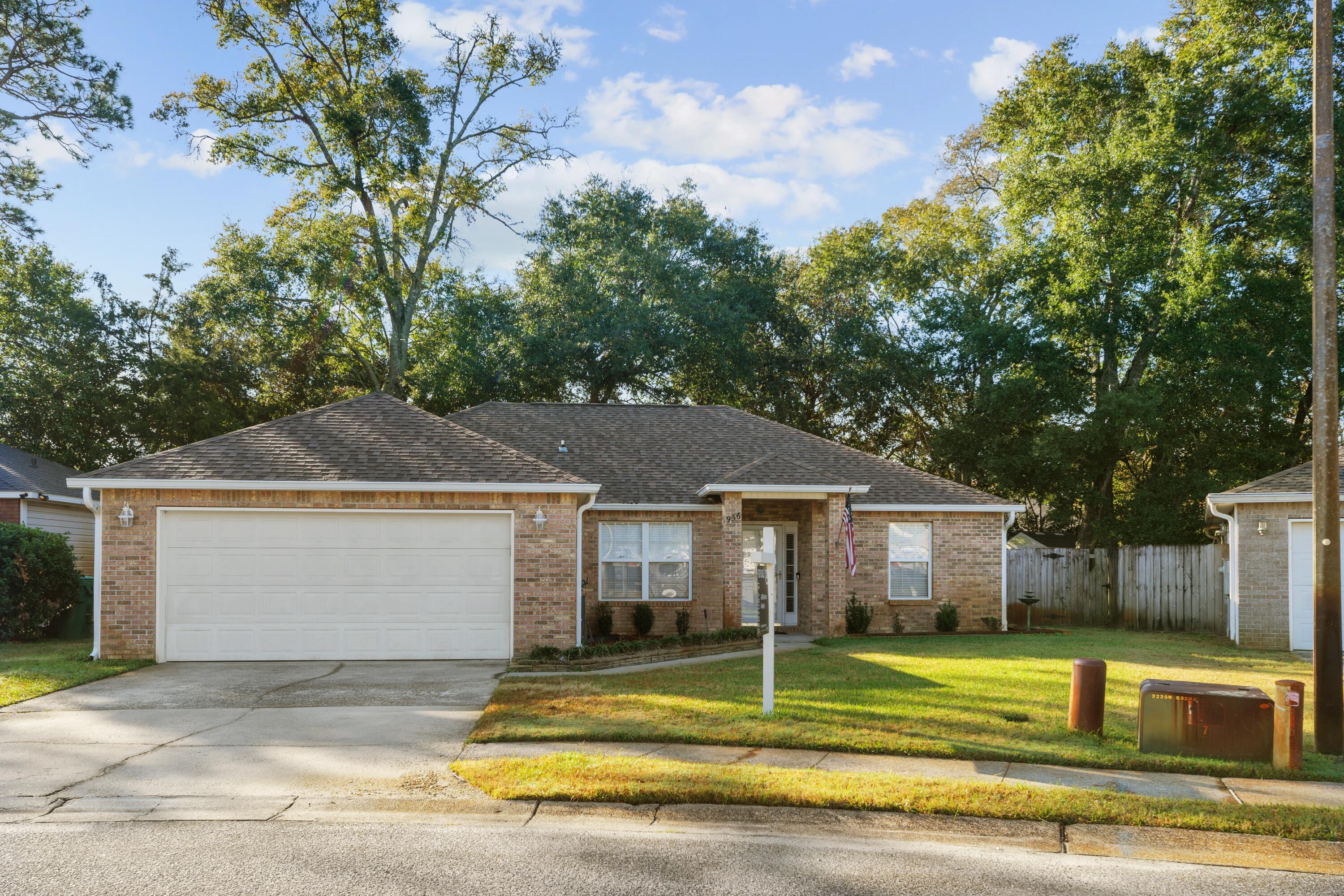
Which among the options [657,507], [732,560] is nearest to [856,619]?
[732,560]

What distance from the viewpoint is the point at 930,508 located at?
19219 mm

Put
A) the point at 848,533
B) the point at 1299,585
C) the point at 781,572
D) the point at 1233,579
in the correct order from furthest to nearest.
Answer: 1. the point at 781,572
2. the point at 1233,579
3. the point at 848,533
4. the point at 1299,585

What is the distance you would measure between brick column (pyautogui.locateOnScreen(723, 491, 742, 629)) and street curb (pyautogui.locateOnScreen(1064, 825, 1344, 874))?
11.4m

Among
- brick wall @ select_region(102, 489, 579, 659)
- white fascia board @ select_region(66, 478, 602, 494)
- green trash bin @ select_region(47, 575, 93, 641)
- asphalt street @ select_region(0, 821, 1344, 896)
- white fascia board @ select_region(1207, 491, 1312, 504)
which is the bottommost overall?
green trash bin @ select_region(47, 575, 93, 641)

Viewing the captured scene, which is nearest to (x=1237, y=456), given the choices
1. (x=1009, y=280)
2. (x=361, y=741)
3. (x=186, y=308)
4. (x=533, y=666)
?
(x=1009, y=280)

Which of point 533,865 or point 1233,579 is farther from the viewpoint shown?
point 1233,579

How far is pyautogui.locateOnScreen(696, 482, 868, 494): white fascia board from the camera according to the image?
17.5 m

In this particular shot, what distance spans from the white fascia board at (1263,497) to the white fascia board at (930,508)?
379 centimetres

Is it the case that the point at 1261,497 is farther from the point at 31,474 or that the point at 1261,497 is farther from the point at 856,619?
the point at 31,474

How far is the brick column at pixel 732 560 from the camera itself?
698 inches

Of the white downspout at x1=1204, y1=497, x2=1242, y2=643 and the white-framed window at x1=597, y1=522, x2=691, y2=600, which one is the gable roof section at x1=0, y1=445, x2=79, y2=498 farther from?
the white downspout at x1=1204, y1=497, x2=1242, y2=643

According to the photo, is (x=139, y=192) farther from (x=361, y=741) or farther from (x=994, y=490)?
(x=994, y=490)

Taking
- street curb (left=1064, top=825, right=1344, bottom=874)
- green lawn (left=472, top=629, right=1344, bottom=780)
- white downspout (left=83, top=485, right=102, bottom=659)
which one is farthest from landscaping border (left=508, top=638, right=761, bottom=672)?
street curb (left=1064, top=825, right=1344, bottom=874)

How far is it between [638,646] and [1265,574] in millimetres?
11739
